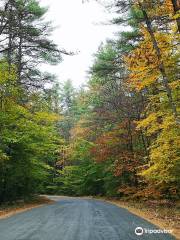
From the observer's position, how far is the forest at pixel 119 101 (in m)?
16.9

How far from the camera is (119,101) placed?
30.5 metres

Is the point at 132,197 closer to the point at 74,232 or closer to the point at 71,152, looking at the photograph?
the point at 74,232

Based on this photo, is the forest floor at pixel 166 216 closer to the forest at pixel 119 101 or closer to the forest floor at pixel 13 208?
the forest at pixel 119 101

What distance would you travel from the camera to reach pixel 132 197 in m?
28.2

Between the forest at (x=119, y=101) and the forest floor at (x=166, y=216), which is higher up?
the forest at (x=119, y=101)

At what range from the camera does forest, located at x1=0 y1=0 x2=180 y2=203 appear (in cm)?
1689

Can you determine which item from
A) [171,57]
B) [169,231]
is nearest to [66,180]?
[171,57]

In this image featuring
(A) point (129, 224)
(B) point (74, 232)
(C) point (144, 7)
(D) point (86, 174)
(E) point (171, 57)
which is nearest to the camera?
(B) point (74, 232)

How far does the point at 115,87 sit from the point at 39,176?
30.5 feet
